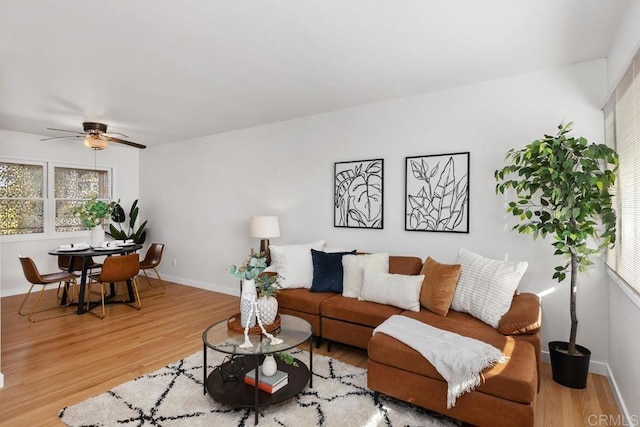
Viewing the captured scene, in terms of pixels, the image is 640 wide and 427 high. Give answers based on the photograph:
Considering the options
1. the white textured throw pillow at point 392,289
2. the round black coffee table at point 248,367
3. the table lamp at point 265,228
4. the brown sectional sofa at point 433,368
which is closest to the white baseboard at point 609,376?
the brown sectional sofa at point 433,368

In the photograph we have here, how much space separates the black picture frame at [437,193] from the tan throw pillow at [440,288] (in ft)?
2.05

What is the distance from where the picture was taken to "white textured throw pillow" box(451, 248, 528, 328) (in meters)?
2.48

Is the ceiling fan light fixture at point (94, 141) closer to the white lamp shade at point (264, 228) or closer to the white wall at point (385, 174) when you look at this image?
the white wall at point (385, 174)

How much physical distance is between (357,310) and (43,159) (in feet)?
18.3

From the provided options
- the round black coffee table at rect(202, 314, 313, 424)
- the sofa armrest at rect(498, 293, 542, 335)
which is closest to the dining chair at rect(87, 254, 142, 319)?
the round black coffee table at rect(202, 314, 313, 424)

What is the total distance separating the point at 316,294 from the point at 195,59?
7.76 feet

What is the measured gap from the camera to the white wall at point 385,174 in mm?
2814

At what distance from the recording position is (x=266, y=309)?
239cm

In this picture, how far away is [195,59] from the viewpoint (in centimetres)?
267

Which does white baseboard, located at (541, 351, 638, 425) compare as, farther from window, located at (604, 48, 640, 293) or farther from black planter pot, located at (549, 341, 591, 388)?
window, located at (604, 48, 640, 293)

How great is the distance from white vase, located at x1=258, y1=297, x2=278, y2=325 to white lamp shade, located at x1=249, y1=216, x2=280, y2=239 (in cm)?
174

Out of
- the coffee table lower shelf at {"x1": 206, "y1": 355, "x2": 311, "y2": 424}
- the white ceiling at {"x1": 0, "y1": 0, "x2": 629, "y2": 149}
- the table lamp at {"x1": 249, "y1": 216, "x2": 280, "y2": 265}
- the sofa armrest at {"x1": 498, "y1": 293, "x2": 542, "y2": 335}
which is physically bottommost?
→ the coffee table lower shelf at {"x1": 206, "y1": 355, "x2": 311, "y2": 424}

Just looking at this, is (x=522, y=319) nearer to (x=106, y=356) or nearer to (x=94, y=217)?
(x=106, y=356)

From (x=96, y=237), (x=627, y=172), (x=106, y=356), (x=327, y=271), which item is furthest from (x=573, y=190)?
(x=96, y=237)
